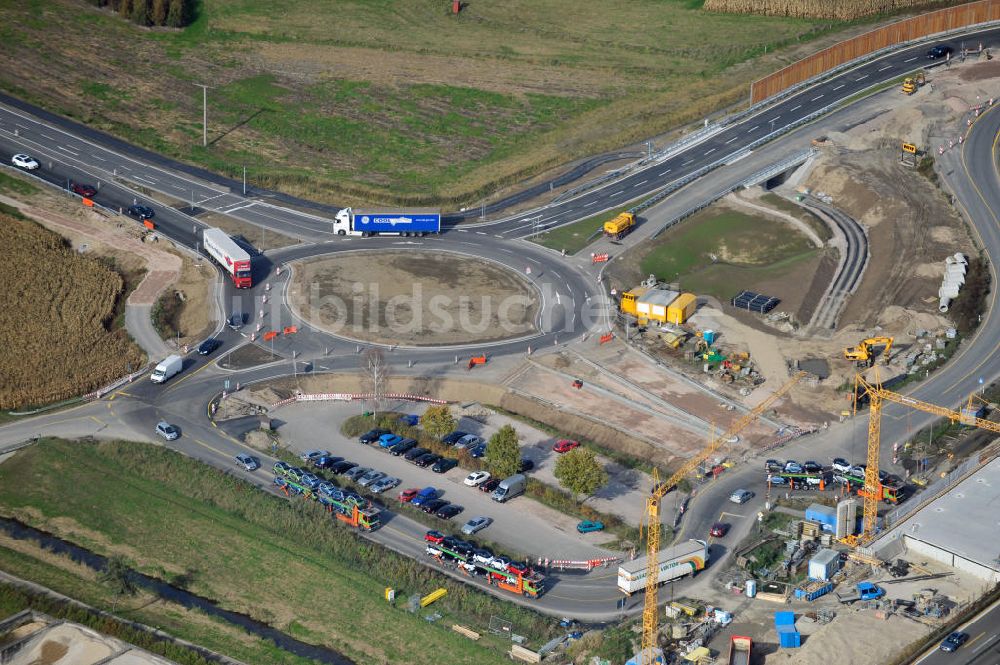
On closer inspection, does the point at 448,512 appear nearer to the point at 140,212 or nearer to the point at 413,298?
the point at 413,298

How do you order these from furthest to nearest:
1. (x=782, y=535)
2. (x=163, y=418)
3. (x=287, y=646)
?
1. (x=163, y=418)
2. (x=782, y=535)
3. (x=287, y=646)

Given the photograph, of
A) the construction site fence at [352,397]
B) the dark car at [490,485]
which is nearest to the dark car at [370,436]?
the construction site fence at [352,397]

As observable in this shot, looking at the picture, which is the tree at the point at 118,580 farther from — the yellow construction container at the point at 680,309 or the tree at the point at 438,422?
the yellow construction container at the point at 680,309

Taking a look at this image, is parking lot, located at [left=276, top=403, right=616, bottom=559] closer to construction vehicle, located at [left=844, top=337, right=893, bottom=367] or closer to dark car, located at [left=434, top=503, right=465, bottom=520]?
dark car, located at [left=434, top=503, right=465, bottom=520]

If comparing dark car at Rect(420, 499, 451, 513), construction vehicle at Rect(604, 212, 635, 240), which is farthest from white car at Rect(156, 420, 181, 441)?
construction vehicle at Rect(604, 212, 635, 240)

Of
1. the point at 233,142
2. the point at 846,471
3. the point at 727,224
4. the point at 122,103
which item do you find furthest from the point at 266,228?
the point at 846,471

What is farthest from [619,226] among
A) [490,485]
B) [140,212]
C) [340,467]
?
[140,212]

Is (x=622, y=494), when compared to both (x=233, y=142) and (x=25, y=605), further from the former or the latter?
(x=233, y=142)
